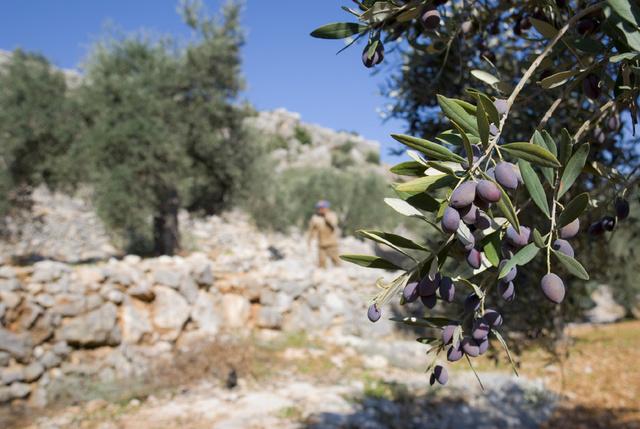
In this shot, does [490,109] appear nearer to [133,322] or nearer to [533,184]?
[533,184]

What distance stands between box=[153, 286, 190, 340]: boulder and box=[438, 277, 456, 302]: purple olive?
742cm

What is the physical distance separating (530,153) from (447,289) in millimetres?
258

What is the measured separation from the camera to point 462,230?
795 millimetres

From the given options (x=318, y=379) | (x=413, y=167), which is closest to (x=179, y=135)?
(x=318, y=379)

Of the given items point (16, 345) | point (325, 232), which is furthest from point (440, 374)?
point (325, 232)

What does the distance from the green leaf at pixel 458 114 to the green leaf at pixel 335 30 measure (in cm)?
46

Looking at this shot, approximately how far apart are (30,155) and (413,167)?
13.5 metres

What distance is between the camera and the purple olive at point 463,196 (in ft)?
2.31

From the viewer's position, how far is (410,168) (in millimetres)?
852

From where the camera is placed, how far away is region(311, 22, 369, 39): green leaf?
45.7 inches

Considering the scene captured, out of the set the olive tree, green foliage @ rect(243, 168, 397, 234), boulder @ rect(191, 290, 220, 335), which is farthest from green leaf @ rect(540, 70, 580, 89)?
green foliage @ rect(243, 168, 397, 234)

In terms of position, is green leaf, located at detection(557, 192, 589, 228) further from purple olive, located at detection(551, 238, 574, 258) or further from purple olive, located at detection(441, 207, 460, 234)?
purple olive, located at detection(441, 207, 460, 234)

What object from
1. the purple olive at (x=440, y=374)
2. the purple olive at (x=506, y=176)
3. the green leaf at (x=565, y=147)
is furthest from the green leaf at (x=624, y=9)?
the purple olive at (x=440, y=374)

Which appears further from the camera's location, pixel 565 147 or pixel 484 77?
pixel 484 77
